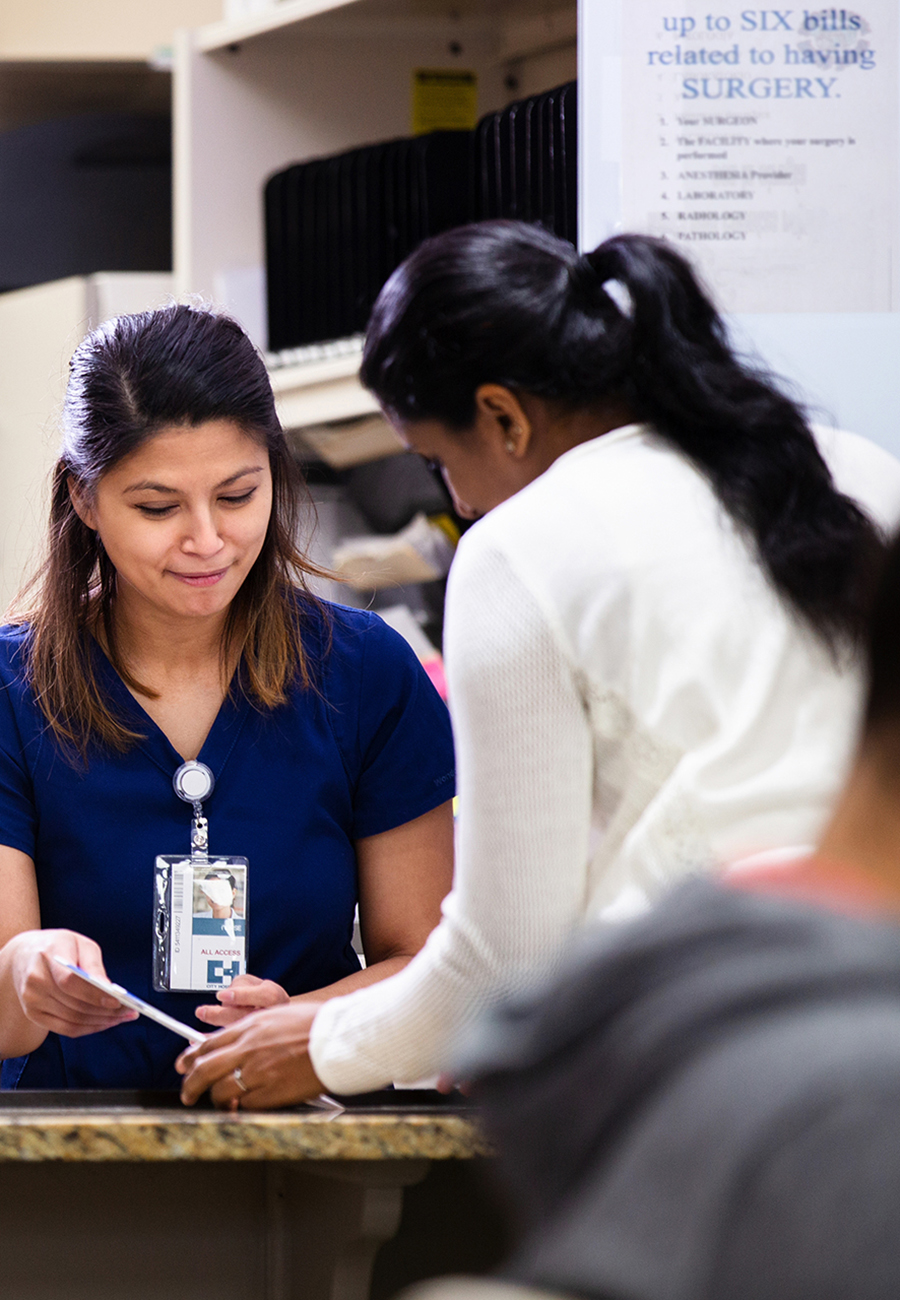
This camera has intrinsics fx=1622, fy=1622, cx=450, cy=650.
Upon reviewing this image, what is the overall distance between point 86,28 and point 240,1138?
7.87 ft

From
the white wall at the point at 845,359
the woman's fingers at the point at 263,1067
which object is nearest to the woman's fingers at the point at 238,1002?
the woman's fingers at the point at 263,1067

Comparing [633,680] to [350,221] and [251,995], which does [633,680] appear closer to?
[251,995]

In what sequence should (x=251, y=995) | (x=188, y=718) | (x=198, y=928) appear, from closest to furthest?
(x=251, y=995) < (x=198, y=928) < (x=188, y=718)

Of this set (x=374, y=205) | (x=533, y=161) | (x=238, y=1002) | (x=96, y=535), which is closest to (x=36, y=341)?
(x=374, y=205)

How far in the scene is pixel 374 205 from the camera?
2.48 m

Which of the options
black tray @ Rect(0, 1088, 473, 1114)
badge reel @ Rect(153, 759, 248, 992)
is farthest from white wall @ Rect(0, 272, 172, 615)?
black tray @ Rect(0, 1088, 473, 1114)

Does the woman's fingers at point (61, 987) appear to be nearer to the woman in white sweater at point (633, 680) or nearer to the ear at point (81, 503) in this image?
the woman in white sweater at point (633, 680)

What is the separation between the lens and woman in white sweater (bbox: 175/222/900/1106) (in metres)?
1.02

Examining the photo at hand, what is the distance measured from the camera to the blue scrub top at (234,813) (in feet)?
4.74

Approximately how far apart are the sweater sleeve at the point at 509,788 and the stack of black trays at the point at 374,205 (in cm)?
125

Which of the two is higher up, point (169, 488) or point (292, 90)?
point (292, 90)

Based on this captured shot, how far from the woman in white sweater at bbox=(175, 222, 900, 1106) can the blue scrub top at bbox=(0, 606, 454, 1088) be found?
1.03 ft

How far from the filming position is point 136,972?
1.44 m

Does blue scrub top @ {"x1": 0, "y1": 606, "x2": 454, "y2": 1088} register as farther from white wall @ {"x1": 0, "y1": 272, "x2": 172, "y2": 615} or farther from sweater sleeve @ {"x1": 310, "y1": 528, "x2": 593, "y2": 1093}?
white wall @ {"x1": 0, "y1": 272, "x2": 172, "y2": 615}
